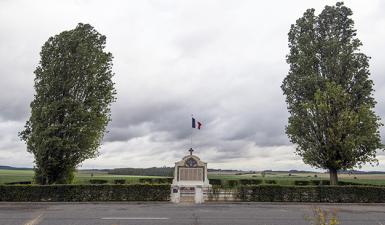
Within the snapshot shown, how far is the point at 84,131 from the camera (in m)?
28.5

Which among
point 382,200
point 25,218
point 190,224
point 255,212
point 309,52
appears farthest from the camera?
point 309,52

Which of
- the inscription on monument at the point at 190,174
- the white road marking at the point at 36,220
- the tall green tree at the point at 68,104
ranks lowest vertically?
the white road marking at the point at 36,220

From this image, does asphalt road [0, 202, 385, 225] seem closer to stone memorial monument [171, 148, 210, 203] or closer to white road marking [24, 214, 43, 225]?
white road marking [24, 214, 43, 225]

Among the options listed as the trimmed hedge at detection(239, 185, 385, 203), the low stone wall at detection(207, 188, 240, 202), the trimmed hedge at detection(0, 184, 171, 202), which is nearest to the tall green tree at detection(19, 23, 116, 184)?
the trimmed hedge at detection(0, 184, 171, 202)

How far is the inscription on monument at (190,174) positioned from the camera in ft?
95.1

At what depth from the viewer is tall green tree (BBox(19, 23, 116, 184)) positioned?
2752 cm

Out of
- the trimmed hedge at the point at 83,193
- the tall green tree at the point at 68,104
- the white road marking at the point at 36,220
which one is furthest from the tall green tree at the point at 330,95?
the white road marking at the point at 36,220

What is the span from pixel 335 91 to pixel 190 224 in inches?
764

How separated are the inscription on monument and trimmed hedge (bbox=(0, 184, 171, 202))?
491 centimetres


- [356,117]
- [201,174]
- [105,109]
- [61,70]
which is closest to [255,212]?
[201,174]

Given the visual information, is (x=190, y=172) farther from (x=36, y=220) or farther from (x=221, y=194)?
(x=36, y=220)

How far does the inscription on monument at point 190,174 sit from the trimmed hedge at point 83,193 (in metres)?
4.91

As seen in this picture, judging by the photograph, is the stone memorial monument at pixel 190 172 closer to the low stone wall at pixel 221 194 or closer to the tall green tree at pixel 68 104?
the low stone wall at pixel 221 194

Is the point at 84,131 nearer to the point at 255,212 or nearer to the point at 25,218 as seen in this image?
the point at 25,218
